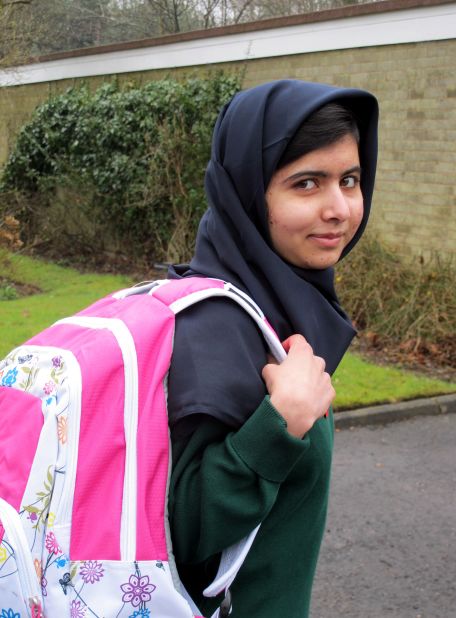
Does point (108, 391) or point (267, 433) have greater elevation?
point (108, 391)

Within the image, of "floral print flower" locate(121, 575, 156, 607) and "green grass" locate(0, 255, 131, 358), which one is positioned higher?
"floral print flower" locate(121, 575, 156, 607)

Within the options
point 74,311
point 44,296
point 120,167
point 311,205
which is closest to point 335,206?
point 311,205

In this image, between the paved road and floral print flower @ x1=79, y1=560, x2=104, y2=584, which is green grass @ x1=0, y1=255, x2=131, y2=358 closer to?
the paved road

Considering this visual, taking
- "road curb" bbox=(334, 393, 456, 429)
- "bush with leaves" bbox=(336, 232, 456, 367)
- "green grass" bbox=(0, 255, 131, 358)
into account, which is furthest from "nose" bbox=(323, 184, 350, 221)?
"bush with leaves" bbox=(336, 232, 456, 367)

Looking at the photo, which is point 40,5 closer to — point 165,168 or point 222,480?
point 165,168

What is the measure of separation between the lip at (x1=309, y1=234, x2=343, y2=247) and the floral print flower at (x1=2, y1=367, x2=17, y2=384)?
652mm

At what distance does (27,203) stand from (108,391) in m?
13.1

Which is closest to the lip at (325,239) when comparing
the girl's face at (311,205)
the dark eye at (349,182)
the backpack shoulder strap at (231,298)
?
the girl's face at (311,205)

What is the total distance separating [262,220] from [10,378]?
59 centimetres

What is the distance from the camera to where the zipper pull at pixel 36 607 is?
4.25 ft

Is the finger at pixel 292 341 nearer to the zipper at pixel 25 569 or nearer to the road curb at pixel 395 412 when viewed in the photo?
the zipper at pixel 25 569

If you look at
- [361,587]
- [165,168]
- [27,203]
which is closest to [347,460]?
[361,587]

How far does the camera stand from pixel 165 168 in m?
10.8

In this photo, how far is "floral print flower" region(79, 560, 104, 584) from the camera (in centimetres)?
129
